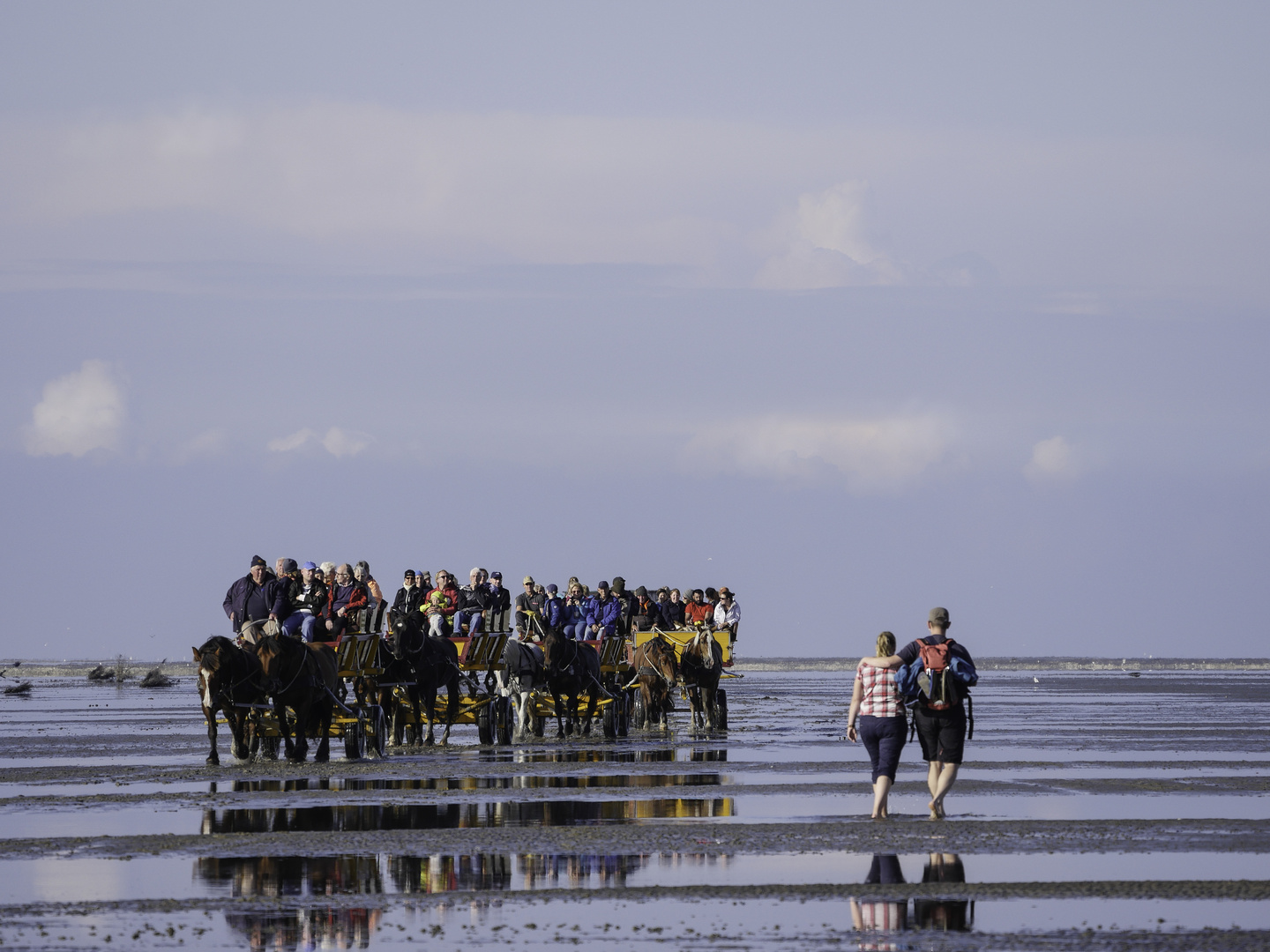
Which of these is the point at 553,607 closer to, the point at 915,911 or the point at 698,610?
the point at 698,610

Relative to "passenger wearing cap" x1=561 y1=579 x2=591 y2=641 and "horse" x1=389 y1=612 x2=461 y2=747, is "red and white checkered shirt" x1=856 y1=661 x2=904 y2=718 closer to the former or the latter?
"horse" x1=389 y1=612 x2=461 y2=747

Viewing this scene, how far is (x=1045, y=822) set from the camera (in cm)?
1595

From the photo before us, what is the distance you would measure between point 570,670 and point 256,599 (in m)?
7.29

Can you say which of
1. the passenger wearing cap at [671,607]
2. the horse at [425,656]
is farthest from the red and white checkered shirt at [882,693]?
the passenger wearing cap at [671,607]

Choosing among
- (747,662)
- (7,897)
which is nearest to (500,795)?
(7,897)

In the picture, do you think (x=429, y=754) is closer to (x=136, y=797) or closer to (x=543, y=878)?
(x=136, y=797)

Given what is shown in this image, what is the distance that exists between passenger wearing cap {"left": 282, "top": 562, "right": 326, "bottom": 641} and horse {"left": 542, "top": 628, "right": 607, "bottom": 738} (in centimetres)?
531

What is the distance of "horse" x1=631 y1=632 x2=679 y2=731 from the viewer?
31.1 metres

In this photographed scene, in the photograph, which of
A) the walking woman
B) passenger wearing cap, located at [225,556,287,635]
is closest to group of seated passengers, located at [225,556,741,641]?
passenger wearing cap, located at [225,556,287,635]

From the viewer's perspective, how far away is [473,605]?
3008 cm

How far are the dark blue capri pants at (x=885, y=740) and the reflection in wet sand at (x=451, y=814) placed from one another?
1.58 m

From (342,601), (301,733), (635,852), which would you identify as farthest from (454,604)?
(635,852)

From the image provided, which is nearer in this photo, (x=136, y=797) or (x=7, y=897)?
(x=7, y=897)

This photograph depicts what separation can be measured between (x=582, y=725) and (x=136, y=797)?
1481 cm
